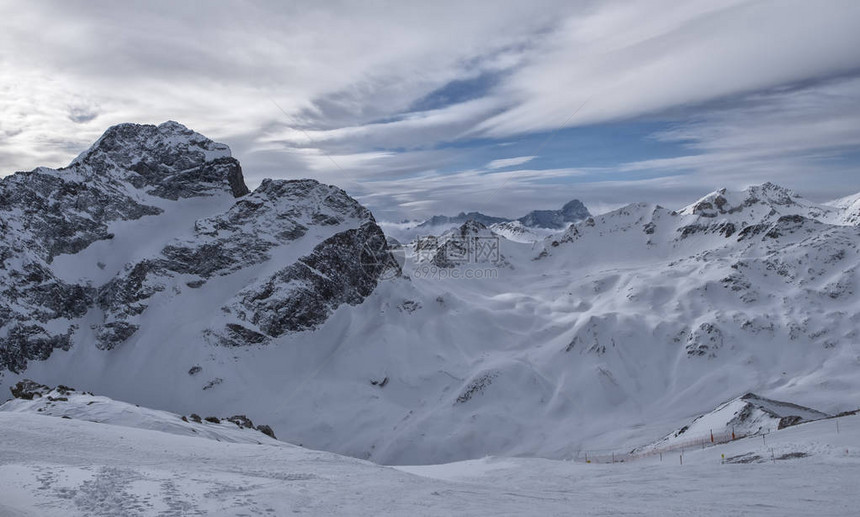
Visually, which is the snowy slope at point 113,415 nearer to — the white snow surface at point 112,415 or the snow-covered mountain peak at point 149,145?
the white snow surface at point 112,415

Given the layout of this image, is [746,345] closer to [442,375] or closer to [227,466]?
[442,375]

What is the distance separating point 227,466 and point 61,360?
132510 mm

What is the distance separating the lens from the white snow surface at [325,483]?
55.2 feet

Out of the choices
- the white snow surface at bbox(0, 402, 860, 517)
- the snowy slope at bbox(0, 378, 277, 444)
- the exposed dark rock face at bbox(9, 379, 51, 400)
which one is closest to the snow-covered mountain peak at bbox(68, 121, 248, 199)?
the exposed dark rock face at bbox(9, 379, 51, 400)

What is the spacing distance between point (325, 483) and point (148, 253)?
492 ft

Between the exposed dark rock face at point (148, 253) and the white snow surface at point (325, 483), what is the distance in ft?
388

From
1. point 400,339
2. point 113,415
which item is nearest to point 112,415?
point 113,415

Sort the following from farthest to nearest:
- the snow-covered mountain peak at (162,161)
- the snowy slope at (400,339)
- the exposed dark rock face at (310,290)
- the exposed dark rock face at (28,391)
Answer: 1. the snow-covered mountain peak at (162,161)
2. the exposed dark rock face at (310,290)
3. the snowy slope at (400,339)
4. the exposed dark rock face at (28,391)

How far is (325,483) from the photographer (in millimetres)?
21266

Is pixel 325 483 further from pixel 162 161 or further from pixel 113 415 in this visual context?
pixel 162 161

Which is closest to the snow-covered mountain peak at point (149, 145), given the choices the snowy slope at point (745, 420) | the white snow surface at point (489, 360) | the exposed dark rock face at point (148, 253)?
the exposed dark rock face at point (148, 253)

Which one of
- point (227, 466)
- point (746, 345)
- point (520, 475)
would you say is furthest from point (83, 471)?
point (746, 345)

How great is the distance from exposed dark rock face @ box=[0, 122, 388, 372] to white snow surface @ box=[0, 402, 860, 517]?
118 m

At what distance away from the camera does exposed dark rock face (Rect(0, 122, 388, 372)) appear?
133750 millimetres
